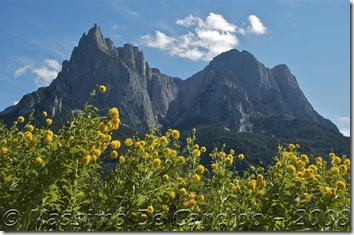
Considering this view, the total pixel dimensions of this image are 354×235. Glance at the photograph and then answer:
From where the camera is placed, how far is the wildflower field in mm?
3096

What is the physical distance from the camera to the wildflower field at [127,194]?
310 centimetres

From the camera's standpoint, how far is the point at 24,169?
3.27 m

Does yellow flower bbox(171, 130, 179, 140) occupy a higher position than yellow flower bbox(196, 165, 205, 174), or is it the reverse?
yellow flower bbox(171, 130, 179, 140)

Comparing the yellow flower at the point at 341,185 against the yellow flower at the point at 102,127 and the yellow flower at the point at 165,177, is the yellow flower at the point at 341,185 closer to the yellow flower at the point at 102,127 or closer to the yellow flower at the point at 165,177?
the yellow flower at the point at 165,177

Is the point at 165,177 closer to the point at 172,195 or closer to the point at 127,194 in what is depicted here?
the point at 172,195

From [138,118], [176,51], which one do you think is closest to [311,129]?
[138,118]

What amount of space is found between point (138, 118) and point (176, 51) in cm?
18070

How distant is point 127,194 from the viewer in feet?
10.9

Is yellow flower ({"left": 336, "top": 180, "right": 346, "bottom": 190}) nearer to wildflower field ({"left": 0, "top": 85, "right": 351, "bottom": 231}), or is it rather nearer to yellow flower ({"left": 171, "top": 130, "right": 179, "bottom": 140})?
wildflower field ({"left": 0, "top": 85, "right": 351, "bottom": 231})

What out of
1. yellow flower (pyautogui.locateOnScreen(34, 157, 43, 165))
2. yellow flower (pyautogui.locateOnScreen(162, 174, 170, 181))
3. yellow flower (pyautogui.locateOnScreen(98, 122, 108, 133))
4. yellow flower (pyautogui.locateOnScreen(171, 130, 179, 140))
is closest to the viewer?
yellow flower (pyautogui.locateOnScreen(34, 157, 43, 165))

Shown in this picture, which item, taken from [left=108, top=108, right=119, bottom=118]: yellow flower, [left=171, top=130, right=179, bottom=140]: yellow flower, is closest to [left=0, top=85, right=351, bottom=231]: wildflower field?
[left=108, top=108, right=119, bottom=118]: yellow flower

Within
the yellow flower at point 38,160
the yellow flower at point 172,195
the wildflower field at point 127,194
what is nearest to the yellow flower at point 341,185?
the wildflower field at point 127,194

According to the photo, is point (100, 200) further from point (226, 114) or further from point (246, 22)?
point (226, 114)

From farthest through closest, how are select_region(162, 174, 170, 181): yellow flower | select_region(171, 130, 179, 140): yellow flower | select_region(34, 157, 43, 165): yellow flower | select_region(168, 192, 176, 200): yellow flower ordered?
select_region(171, 130, 179, 140): yellow flower
select_region(162, 174, 170, 181): yellow flower
select_region(168, 192, 176, 200): yellow flower
select_region(34, 157, 43, 165): yellow flower
